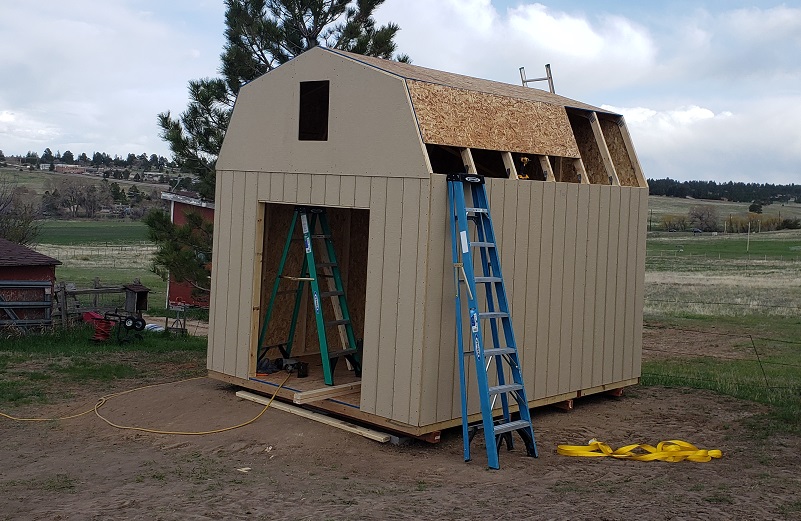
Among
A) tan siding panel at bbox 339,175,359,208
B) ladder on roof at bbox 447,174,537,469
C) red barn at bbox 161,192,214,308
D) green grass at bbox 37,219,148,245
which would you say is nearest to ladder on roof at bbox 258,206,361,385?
tan siding panel at bbox 339,175,359,208

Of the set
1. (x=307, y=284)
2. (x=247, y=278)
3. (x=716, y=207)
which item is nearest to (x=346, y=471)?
(x=247, y=278)

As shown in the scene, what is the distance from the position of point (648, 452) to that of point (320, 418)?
344cm

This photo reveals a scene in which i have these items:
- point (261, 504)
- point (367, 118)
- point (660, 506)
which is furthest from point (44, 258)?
point (660, 506)

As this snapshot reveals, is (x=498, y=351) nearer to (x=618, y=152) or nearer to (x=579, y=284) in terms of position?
(x=579, y=284)

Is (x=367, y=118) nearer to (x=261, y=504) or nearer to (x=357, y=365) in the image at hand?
(x=357, y=365)

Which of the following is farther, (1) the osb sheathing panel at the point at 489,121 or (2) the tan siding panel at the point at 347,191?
(2) the tan siding panel at the point at 347,191

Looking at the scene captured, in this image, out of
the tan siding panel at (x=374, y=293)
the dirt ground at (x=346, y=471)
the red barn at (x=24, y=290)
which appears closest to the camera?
the dirt ground at (x=346, y=471)

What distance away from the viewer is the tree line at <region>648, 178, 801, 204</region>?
111 metres

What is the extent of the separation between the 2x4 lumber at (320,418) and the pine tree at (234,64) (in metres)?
7.59

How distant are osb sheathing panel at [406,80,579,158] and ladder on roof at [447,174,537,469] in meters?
0.68

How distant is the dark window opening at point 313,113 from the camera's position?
10416 millimetres

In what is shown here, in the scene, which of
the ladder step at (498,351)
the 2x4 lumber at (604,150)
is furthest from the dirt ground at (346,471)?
the 2x4 lumber at (604,150)

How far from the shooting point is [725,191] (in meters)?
118

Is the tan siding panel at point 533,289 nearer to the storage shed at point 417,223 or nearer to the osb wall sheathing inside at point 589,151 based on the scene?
the storage shed at point 417,223
